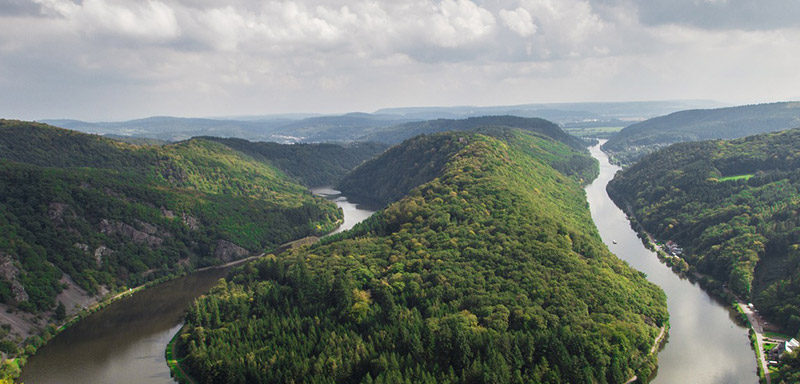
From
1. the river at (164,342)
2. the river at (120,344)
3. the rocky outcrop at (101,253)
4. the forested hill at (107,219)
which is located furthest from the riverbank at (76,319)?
the rocky outcrop at (101,253)

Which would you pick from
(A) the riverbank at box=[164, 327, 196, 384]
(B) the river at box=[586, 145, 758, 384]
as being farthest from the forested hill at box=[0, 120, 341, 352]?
(B) the river at box=[586, 145, 758, 384]

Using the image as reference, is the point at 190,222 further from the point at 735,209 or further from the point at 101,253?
the point at 735,209

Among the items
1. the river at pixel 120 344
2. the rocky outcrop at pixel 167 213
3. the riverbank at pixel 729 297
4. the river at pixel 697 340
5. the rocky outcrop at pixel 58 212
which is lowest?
the river at pixel 120 344

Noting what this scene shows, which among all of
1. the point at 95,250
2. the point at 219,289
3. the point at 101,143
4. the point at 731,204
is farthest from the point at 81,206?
the point at 731,204

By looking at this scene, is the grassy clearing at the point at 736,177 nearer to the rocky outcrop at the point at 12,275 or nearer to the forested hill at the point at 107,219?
the forested hill at the point at 107,219

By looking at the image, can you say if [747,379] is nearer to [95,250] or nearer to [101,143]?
[95,250]

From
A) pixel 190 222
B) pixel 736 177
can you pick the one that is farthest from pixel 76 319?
pixel 736 177
